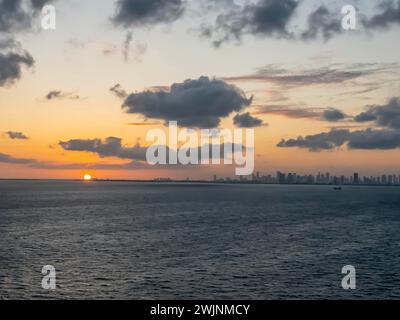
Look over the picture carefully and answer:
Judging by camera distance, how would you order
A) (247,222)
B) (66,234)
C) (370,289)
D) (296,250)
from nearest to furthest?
(370,289) → (296,250) → (66,234) → (247,222)

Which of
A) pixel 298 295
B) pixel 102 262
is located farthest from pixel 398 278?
pixel 102 262

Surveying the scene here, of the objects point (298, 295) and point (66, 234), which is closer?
point (298, 295)

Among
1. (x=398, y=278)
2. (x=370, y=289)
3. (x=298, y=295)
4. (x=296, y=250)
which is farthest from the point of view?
(x=296, y=250)

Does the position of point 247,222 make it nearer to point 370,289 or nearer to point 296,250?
point 296,250

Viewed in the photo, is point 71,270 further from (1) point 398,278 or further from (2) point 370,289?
(1) point 398,278

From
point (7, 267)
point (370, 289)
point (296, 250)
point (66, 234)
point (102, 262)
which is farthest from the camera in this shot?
point (66, 234)

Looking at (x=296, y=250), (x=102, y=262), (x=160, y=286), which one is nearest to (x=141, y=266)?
(x=102, y=262)

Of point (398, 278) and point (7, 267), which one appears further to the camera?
point (7, 267)

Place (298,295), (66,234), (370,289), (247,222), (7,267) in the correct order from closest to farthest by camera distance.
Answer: (298,295) → (370,289) → (7,267) → (66,234) → (247,222)
